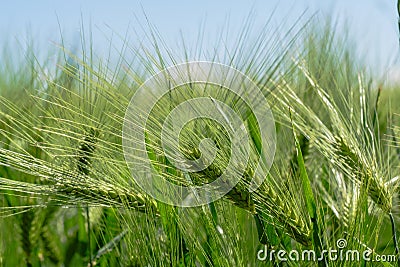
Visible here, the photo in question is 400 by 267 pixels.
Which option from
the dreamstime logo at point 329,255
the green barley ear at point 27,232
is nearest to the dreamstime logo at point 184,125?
the dreamstime logo at point 329,255

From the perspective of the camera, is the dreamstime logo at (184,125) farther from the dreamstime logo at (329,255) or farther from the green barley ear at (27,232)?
the green barley ear at (27,232)

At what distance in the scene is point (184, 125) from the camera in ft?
2.08


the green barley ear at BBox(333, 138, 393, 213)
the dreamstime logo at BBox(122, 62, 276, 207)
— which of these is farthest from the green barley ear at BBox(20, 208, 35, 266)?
the green barley ear at BBox(333, 138, 393, 213)

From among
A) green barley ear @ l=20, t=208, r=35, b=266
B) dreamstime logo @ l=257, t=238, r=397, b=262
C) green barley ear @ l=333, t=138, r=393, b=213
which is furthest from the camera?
green barley ear @ l=20, t=208, r=35, b=266

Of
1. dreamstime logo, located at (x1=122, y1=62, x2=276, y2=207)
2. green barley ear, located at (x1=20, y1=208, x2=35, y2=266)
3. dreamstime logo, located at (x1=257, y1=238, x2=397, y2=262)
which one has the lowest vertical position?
green barley ear, located at (x1=20, y1=208, x2=35, y2=266)

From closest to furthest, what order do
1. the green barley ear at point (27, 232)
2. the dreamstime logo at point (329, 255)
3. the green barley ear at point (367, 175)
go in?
1. the dreamstime logo at point (329, 255)
2. the green barley ear at point (367, 175)
3. the green barley ear at point (27, 232)

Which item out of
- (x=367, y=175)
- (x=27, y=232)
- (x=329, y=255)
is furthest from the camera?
(x=27, y=232)

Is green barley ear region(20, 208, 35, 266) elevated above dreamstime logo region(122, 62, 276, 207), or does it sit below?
below

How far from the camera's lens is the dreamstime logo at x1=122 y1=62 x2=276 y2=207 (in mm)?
623

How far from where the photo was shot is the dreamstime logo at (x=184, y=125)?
62 centimetres

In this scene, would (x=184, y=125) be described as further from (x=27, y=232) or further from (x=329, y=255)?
(x=27, y=232)

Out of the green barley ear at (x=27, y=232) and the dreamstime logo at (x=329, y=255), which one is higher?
the dreamstime logo at (x=329, y=255)

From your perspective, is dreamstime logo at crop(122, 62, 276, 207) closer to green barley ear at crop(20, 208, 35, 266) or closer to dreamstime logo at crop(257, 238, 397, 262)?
dreamstime logo at crop(257, 238, 397, 262)

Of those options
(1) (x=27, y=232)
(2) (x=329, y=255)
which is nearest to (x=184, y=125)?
(2) (x=329, y=255)
